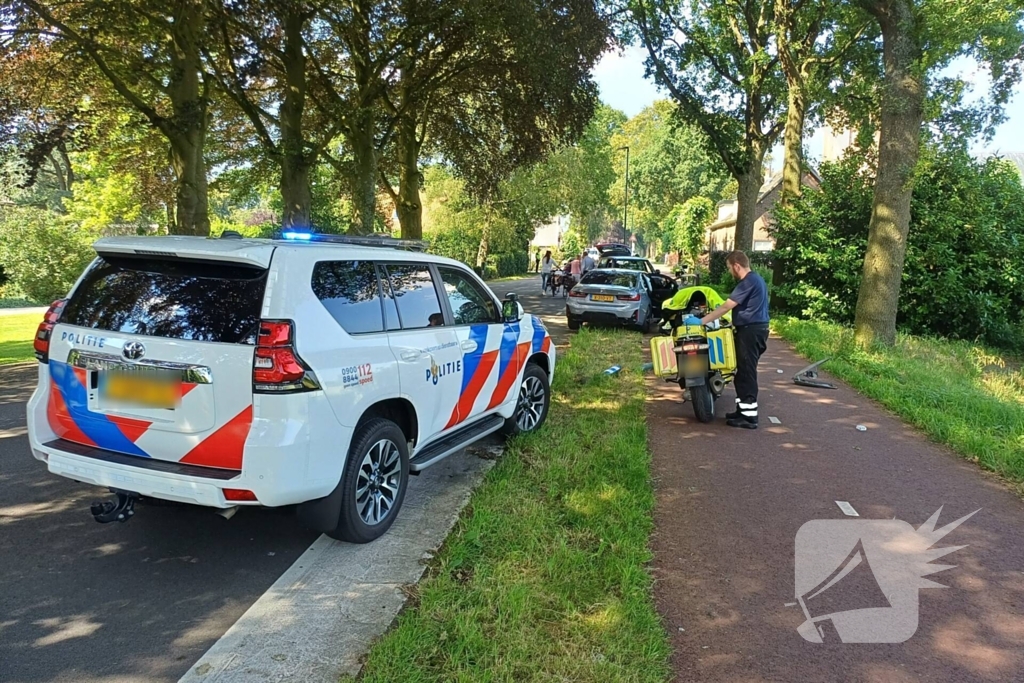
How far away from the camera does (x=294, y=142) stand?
46.4 feet

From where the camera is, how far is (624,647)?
3.18 metres

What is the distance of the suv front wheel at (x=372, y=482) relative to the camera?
394 cm

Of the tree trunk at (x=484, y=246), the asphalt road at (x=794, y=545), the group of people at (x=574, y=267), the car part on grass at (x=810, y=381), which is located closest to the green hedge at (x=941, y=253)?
the car part on grass at (x=810, y=381)

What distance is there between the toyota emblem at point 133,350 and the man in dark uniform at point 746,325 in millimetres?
5232

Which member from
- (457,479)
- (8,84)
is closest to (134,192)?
(8,84)

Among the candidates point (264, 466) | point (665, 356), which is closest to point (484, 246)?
point (665, 356)

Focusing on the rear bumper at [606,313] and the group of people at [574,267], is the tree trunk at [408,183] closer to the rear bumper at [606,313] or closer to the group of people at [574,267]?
the rear bumper at [606,313]

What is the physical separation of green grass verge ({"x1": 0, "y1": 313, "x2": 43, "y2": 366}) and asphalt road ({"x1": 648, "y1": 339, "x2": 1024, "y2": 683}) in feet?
33.3

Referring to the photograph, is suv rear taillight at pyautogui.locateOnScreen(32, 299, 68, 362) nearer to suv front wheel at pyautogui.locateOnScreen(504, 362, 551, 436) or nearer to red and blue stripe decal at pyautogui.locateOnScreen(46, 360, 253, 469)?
red and blue stripe decal at pyautogui.locateOnScreen(46, 360, 253, 469)

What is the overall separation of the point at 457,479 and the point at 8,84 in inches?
546

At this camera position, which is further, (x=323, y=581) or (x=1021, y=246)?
(x=1021, y=246)

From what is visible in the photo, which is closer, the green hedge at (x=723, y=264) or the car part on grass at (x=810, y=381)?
the car part on grass at (x=810, y=381)

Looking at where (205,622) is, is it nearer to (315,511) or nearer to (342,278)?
(315,511)

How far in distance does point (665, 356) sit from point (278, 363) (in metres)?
4.88
